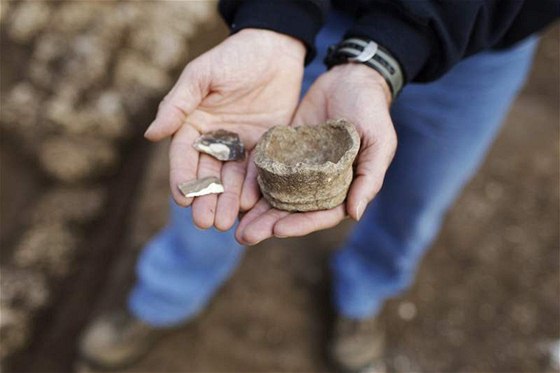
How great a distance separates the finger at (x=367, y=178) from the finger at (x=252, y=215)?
0.23 metres

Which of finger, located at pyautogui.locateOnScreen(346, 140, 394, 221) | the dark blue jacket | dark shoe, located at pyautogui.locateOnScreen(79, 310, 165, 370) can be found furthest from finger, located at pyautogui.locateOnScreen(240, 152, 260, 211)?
dark shoe, located at pyautogui.locateOnScreen(79, 310, 165, 370)

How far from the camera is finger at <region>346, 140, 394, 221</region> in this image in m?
1.36

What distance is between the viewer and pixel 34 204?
3084 mm

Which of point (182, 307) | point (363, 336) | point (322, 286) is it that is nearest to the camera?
point (182, 307)

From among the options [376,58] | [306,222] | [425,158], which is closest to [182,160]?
[306,222]

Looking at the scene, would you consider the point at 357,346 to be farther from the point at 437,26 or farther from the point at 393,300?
the point at 437,26

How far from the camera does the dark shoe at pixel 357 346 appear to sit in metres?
2.47

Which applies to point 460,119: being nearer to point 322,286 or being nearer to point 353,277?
point 353,277

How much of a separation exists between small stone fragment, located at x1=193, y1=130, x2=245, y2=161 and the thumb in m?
0.08

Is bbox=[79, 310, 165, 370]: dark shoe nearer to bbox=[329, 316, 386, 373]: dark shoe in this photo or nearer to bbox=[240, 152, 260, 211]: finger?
bbox=[329, 316, 386, 373]: dark shoe

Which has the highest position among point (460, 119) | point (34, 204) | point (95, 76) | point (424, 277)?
point (460, 119)

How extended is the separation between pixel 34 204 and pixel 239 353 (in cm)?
145

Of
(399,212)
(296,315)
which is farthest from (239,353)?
(399,212)

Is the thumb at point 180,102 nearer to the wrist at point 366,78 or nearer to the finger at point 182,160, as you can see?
the finger at point 182,160
